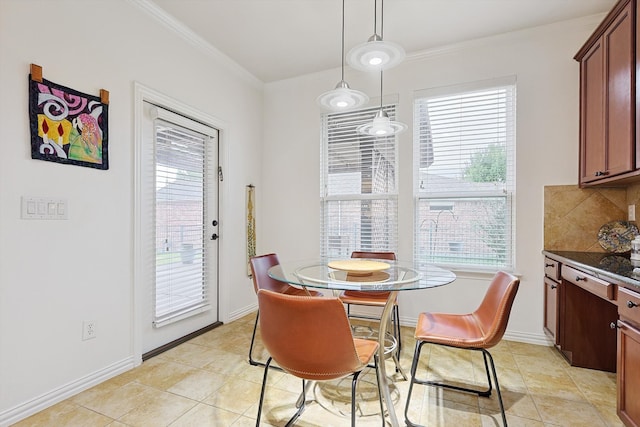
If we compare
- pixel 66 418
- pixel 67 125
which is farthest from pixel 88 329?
pixel 67 125

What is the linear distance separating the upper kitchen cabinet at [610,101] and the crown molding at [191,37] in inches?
126

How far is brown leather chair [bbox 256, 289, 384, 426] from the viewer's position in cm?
128

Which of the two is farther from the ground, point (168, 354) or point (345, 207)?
point (345, 207)

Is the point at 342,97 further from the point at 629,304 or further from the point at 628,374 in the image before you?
the point at 628,374

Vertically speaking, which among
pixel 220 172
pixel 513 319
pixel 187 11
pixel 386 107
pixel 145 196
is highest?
pixel 187 11

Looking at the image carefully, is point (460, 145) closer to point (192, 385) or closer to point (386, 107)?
point (386, 107)

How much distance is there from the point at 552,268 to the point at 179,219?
3234mm

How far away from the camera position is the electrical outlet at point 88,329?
81.6 inches

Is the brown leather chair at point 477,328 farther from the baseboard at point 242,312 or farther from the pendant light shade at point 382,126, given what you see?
the baseboard at point 242,312

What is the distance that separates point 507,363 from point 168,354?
273cm

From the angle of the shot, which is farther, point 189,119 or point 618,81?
point 189,119

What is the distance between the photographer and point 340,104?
2.07 metres

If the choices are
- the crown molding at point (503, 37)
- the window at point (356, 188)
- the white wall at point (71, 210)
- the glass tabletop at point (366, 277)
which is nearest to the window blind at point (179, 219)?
the white wall at point (71, 210)

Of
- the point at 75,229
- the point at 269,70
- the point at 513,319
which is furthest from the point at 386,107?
the point at 75,229
